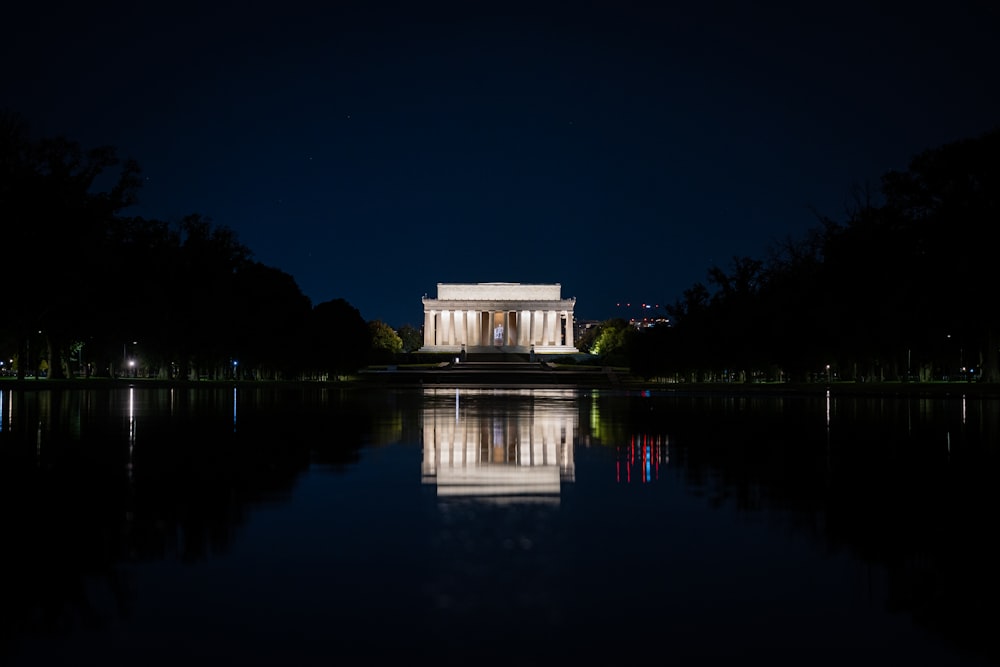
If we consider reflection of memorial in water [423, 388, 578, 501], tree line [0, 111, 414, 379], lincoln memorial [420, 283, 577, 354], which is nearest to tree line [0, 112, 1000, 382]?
tree line [0, 111, 414, 379]

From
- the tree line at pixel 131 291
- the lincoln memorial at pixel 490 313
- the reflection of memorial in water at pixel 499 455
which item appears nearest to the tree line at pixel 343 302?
the tree line at pixel 131 291

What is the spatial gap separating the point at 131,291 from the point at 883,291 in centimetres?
4085

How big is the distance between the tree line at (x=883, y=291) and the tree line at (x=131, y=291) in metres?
25.2

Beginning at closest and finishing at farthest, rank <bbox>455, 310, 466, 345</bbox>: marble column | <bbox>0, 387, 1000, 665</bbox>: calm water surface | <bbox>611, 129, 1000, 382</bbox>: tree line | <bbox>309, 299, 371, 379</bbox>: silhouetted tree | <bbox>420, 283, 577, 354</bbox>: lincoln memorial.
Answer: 1. <bbox>0, 387, 1000, 665</bbox>: calm water surface
2. <bbox>611, 129, 1000, 382</bbox>: tree line
3. <bbox>309, 299, 371, 379</bbox>: silhouetted tree
4. <bbox>420, 283, 577, 354</bbox>: lincoln memorial
5. <bbox>455, 310, 466, 345</bbox>: marble column

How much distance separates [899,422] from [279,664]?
74.9 feet

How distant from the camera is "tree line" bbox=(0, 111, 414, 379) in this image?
48.5 metres

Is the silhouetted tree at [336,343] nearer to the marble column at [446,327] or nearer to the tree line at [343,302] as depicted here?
the tree line at [343,302]

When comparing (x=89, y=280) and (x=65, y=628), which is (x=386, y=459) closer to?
(x=65, y=628)

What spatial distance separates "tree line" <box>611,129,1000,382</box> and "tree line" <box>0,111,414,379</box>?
25.2 meters

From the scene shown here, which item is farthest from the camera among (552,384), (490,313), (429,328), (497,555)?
(490,313)

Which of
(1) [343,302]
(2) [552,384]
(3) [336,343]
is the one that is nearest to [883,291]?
Result: (2) [552,384]

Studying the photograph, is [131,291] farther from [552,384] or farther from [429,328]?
[429,328]

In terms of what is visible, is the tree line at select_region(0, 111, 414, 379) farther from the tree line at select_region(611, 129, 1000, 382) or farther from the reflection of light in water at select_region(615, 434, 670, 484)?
the reflection of light in water at select_region(615, 434, 670, 484)

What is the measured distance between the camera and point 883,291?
51.3 m
